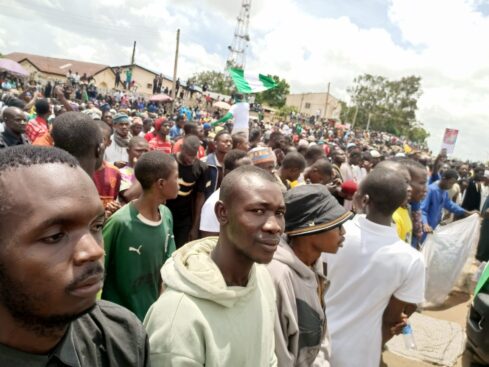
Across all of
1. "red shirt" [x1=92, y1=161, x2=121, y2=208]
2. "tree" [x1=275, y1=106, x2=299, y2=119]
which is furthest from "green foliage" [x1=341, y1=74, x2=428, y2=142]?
"red shirt" [x1=92, y1=161, x2=121, y2=208]

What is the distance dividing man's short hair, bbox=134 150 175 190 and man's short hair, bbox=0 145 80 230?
1685mm

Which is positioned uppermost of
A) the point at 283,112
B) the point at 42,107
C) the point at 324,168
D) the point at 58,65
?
the point at 58,65

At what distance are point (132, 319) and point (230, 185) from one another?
78 cm

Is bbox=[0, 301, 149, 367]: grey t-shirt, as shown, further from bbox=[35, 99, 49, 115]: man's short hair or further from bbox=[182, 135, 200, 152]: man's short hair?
bbox=[35, 99, 49, 115]: man's short hair

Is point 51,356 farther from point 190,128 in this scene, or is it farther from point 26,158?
Result: point 190,128

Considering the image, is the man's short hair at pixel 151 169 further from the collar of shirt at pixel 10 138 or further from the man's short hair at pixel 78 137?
the collar of shirt at pixel 10 138

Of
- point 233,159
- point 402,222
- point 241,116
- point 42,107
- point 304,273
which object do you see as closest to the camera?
point 304,273

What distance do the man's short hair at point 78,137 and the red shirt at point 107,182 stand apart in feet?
2.33

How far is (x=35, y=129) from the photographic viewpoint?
19.7ft

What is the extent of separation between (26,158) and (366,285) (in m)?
2.10

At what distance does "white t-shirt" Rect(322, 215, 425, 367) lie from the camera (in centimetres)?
231

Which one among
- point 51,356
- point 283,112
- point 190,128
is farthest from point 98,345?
point 283,112

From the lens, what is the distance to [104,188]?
3.38 metres

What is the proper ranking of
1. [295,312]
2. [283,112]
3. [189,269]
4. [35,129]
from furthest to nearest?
[283,112] < [35,129] < [295,312] < [189,269]
